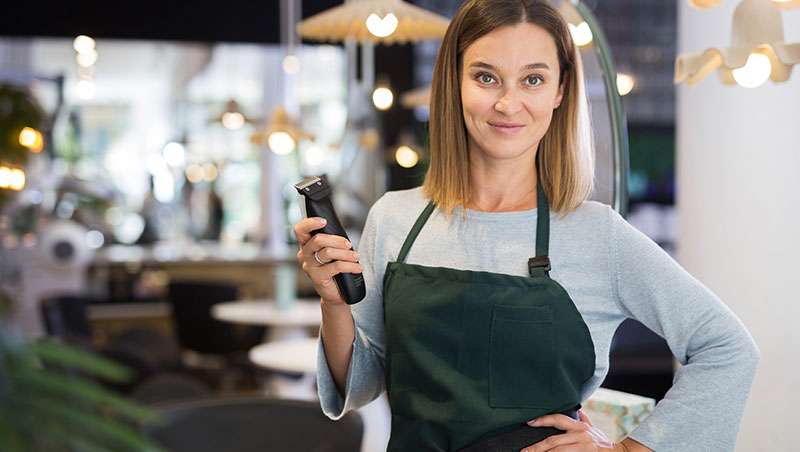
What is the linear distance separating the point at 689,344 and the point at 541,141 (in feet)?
1.30

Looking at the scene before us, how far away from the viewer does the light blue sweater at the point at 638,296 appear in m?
1.50

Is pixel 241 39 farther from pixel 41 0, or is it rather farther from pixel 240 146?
pixel 240 146

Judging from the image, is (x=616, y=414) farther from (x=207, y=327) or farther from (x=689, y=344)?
(x=207, y=327)

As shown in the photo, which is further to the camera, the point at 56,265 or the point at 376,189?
the point at 376,189

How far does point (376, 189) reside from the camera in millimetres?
9711

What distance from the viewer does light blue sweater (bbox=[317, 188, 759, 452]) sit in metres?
1.50

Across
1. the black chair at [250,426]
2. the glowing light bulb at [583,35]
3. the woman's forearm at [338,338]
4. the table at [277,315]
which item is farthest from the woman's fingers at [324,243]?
the table at [277,315]

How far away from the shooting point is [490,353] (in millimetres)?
1514

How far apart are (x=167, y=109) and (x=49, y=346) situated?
13.2m

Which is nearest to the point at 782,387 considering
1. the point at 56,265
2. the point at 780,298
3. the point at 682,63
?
the point at 780,298

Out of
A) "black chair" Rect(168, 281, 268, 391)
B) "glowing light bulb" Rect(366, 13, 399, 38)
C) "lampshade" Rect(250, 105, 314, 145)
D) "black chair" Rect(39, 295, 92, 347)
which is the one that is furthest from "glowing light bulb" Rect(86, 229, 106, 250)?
"glowing light bulb" Rect(366, 13, 399, 38)

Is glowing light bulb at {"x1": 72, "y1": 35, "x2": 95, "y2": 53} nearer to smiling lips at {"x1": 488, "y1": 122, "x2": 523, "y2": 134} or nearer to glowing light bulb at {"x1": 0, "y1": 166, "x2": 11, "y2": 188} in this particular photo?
glowing light bulb at {"x1": 0, "y1": 166, "x2": 11, "y2": 188}

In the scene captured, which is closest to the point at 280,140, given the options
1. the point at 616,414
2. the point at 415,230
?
the point at 616,414

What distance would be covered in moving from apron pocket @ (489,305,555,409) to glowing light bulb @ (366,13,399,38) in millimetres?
1821
